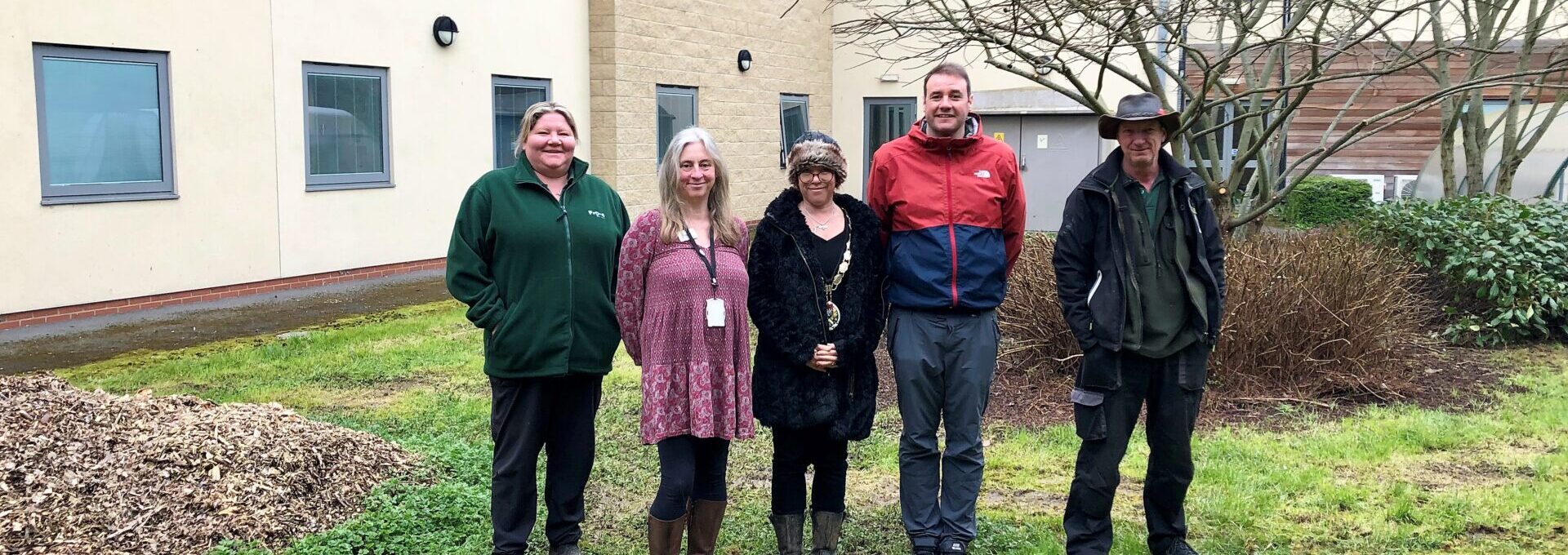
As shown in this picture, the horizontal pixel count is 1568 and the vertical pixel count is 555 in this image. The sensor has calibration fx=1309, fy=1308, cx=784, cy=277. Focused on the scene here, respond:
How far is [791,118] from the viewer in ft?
69.7

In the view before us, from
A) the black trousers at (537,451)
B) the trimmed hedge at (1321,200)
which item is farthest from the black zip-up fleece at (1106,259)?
the trimmed hedge at (1321,200)

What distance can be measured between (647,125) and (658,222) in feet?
43.0

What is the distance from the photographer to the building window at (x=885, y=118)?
71.3ft

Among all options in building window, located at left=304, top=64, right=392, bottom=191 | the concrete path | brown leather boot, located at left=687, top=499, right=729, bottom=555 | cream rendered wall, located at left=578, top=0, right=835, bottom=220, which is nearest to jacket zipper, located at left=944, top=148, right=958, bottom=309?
brown leather boot, located at left=687, top=499, right=729, bottom=555

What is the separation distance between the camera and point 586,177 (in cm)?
493

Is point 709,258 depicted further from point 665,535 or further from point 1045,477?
point 1045,477

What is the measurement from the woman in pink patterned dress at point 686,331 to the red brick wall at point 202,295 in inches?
302

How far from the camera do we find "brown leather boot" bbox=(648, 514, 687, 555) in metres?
4.58

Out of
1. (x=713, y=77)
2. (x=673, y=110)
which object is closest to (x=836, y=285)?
(x=673, y=110)

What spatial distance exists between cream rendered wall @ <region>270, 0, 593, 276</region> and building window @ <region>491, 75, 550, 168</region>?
16 cm

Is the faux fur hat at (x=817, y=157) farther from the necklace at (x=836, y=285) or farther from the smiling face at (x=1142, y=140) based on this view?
the smiling face at (x=1142, y=140)

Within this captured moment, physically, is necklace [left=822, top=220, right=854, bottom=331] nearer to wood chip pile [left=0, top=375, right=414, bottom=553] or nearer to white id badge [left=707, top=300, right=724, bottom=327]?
white id badge [left=707, top=300, right=724, bottom=327]

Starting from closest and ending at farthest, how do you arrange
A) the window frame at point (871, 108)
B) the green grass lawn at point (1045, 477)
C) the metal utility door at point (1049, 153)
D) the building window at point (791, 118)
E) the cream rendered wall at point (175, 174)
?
1. the green grass lawn at point (1045, 477)
2. the cream rendered wall at point (175, 174)
3. the metal utility door at point (1049, 153)
4. the building window at point (791, 118)
5. the window frame at point (871, 108)

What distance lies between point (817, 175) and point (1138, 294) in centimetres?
122
